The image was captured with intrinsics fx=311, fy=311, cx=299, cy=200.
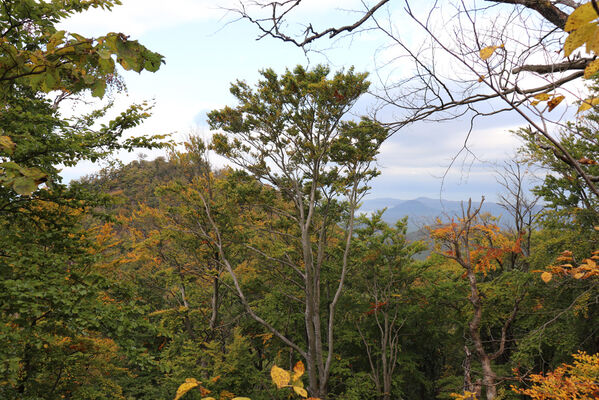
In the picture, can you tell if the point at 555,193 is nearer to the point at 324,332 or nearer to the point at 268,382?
the point at 324,332

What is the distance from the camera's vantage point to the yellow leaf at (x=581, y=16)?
0.77 metres

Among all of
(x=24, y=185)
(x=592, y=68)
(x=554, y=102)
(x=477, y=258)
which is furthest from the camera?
(x=477, y=258)

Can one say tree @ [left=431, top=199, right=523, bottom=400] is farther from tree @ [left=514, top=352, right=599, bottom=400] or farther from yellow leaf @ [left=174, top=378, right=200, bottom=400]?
yellow leaf @ [left=174, top=378, right=200, bottom=400]

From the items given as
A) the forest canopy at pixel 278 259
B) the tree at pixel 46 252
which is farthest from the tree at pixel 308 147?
the tree at pixel 46 252

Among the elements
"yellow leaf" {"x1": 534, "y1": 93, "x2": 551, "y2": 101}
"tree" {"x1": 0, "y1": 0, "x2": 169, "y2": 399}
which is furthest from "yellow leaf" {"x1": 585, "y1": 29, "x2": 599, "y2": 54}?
"tree" {"x1": 0, "y1": 0, "x2": 169, "y2": 399}

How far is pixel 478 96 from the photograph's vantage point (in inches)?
81.6

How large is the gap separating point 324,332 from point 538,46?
41.0 ft

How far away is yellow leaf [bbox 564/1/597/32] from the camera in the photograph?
767 millimetres

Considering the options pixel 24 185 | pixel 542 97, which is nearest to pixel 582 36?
pixel 542 97

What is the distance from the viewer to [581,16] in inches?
31.0

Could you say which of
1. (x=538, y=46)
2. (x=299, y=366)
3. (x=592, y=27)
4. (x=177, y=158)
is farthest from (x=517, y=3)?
(x=177, y=158)

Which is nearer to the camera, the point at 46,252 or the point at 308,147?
the point at 46,252

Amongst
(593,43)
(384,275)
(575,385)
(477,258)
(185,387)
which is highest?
(593,43)

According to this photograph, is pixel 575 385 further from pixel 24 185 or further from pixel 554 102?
pixel 24 185
